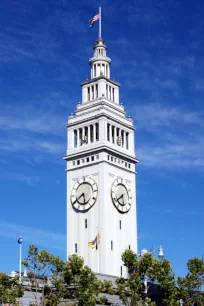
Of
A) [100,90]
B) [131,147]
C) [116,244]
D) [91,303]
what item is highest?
[100,90]

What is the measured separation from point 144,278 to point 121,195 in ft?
103

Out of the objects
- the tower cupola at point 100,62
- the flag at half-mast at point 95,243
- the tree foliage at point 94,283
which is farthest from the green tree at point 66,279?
the tower cupola at point 100,62

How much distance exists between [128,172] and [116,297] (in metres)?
28.8

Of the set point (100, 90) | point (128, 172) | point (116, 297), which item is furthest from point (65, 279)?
point (100, 90)

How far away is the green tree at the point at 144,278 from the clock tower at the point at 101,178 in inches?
869

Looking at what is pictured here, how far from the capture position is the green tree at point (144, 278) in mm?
83688

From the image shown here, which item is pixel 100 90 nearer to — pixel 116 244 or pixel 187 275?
pixel 116 244

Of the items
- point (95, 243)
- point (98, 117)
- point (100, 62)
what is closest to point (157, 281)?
point (95, 243)

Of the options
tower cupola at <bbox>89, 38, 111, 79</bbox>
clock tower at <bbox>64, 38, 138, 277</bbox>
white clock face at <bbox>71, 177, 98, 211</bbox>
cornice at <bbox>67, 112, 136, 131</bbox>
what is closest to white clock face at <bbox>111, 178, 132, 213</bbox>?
clock tower at <bbox>64, 38, 138, 277</bbox>

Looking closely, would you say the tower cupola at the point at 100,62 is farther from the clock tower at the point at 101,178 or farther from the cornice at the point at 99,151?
the cornice at the point at 99,151

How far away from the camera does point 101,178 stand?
4439 inches

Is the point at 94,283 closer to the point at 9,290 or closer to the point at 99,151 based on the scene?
the point at 9,290

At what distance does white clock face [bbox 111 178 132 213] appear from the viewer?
114m

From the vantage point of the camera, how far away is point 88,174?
379ft
